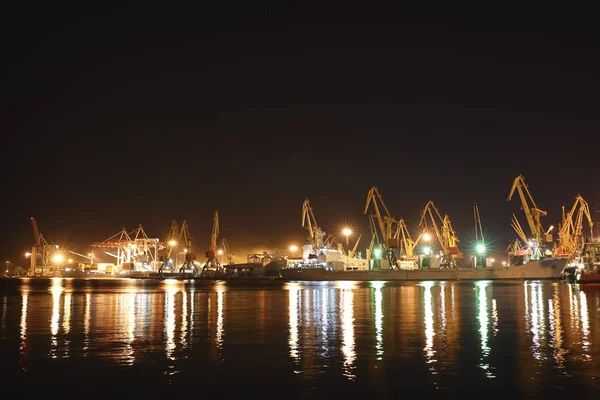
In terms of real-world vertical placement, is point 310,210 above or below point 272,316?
above

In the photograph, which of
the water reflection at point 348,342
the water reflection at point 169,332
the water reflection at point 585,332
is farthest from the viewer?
the water reflection at point 169,332

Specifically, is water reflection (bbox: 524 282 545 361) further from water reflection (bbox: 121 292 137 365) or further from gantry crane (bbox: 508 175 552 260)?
gantry crane (bbox: 508 175 552 260)

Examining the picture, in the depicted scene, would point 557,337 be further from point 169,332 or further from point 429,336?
point 169,332

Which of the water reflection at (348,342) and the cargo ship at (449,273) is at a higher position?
the cargo ship at (449,273)

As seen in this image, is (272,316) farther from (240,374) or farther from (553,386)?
(553,386)

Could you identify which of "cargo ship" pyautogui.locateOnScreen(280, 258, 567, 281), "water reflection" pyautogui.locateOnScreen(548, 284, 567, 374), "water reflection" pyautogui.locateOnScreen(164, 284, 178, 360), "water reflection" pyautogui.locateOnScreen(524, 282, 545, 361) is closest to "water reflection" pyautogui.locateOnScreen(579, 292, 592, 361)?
"water reflection" pyautogui.locateOnScreen(548, 284, 567, 374)

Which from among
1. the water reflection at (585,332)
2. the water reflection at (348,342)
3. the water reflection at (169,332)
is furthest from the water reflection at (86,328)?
the water reflection at (585,332)

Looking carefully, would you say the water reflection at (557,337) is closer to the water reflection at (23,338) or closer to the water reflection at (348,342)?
the water reflection at (348,342)

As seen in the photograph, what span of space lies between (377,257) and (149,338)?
124m

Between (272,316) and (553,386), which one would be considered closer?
(553,386)

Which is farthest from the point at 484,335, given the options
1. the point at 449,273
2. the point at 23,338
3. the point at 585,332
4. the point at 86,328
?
the point at 449,273

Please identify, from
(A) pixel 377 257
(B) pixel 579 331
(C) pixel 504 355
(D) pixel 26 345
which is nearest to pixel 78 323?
(D) pixel 26 345

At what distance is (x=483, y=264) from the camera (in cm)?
13888

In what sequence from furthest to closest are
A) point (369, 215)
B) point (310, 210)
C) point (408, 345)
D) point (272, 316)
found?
point (310, 210), point (369, 215), point (272, 316), point (408, 345)
